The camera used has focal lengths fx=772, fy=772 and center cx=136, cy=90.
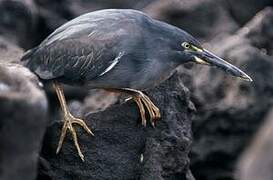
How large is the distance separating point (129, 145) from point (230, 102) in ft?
4.88

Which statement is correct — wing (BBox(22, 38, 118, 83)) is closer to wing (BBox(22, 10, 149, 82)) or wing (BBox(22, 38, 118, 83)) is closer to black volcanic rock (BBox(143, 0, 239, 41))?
wing (BBox(22, 10, 149, 82))

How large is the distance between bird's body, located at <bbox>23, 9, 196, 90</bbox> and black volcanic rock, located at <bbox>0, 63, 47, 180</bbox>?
151 centimetres

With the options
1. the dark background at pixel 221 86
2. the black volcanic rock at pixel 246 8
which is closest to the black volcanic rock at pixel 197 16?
the dark background at pixel 221 86

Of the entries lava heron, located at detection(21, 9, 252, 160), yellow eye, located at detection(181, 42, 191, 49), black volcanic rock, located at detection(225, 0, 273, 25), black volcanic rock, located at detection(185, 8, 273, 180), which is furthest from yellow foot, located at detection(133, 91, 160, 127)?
black volcanic rock, located at detection(225, 0, 273, 25)

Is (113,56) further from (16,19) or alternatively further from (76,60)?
(16,19)

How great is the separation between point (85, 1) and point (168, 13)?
2.98ft

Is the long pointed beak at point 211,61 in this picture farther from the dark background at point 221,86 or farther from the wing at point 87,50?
the dark background at point 221,86

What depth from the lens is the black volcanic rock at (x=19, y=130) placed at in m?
3.40

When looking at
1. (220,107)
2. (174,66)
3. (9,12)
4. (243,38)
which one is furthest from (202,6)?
(174,66)

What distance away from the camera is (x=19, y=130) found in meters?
3.40

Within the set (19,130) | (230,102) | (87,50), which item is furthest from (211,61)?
(19,130)

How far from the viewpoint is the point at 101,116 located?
5090mm

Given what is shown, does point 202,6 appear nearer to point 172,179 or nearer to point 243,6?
point 243,6

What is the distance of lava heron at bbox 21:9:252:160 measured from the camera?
4.94m
